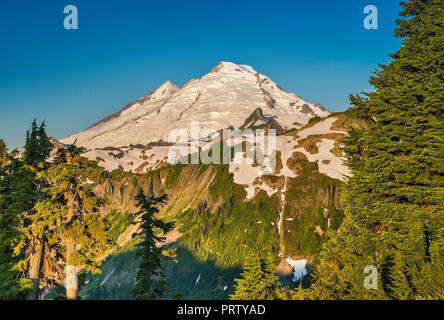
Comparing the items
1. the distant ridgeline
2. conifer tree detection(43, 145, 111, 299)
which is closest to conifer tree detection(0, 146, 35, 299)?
conifer tree detection(43, 145, 111, 299)

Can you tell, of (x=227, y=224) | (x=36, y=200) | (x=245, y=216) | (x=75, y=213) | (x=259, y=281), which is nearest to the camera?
(x=259, y=281)

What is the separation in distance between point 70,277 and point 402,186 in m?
17.6

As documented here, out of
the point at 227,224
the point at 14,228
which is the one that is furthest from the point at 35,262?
the point at 227,224

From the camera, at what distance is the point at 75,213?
1920 cm

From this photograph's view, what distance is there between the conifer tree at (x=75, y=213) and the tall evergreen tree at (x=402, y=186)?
Result: 38.0ft

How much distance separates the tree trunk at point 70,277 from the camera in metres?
18.0

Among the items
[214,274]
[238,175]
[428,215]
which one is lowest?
[214,274]

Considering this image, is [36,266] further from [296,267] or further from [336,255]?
[296,267]

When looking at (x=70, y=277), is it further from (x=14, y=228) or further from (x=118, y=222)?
(x=118, y=222)

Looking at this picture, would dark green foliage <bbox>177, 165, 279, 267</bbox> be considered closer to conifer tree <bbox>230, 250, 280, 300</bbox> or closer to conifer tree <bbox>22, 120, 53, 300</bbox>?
conifer tree <bbox>22, 120, 53, 300</bbox>

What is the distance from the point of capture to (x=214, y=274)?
1992 inches
